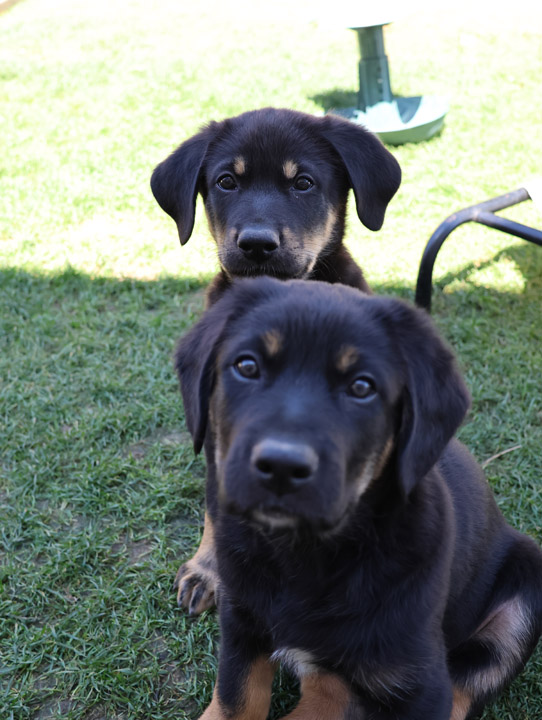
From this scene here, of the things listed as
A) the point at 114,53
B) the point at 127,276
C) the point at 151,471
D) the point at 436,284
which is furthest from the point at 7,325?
the point at 114,53

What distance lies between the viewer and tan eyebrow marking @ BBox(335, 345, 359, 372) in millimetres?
1713

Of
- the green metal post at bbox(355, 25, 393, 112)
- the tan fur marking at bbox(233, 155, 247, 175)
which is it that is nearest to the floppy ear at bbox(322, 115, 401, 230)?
the tan fur marking at bbox(233, 155, 247, 175)

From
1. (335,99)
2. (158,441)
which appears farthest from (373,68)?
(158,441)

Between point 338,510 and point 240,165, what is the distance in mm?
1887

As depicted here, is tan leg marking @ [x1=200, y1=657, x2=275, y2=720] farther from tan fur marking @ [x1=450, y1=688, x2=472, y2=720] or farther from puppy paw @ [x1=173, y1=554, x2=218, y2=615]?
tan fur marking @ [x1=450, y1=688, x2=472, y2=720]

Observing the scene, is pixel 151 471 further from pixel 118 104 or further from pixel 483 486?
Answer: pixel 118 104

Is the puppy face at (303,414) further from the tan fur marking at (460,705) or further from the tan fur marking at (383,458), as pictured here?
the tan fur marking at (460,705)

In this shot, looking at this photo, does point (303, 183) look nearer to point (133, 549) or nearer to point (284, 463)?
point (133, 549)

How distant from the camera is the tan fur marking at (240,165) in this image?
10.1 feet

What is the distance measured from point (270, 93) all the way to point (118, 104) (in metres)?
1.64

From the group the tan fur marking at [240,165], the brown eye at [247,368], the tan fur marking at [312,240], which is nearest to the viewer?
the brown eye at [247,368]

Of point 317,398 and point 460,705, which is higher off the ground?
point 317,398

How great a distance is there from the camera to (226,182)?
10.4 feet

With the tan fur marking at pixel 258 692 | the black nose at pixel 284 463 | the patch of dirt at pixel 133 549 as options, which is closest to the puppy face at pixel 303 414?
the black nose at pixel 284 463
